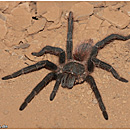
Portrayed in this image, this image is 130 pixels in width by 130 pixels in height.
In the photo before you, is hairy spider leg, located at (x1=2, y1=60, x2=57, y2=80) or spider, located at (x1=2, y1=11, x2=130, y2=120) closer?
spider, located at (x1=2, y1=11, x2=130, y2=120)

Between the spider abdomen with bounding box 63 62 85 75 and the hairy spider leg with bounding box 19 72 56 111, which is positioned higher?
the spider abdomen with bounding box 63 62 85 75

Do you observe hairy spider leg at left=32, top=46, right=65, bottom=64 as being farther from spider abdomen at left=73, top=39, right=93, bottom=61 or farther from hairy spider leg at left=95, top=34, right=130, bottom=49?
hairy spider leg at left=95, top=34, right=130, bottom=49

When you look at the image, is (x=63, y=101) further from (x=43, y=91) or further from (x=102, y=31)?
(x=102, y=31)

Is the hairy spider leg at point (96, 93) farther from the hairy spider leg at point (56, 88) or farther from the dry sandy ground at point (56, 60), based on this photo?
the hairy spider leg at point (56, 88)

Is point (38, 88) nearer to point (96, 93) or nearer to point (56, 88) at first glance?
point (56, 88)

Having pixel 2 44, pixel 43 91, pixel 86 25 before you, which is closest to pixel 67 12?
pixel 86 25

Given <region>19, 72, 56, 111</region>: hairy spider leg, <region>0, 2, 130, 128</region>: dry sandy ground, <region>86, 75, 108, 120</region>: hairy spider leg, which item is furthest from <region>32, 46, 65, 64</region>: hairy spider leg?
<region>86, 75, 108, 120</region>: hairy spider leg

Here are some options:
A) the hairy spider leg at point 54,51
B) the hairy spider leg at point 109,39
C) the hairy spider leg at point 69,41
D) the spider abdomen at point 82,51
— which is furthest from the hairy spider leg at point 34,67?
the hairy spider leg at point 109,39

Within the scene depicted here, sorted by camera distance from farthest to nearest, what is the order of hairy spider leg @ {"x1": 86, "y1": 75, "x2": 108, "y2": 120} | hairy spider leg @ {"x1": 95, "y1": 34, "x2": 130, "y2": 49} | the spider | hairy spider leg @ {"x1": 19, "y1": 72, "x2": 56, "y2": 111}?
hairy spider leg @ {"x1": 95, "y1": 34, "x2": 130, "y2": 49}
the spider
hairy spider leg @ {"x1": 19, "y1": 72, "x2": 56, "y2": 111}
hairy spider leg @ {"x1": 86, "y1": 75, "x2": 108, "y2": 120}
